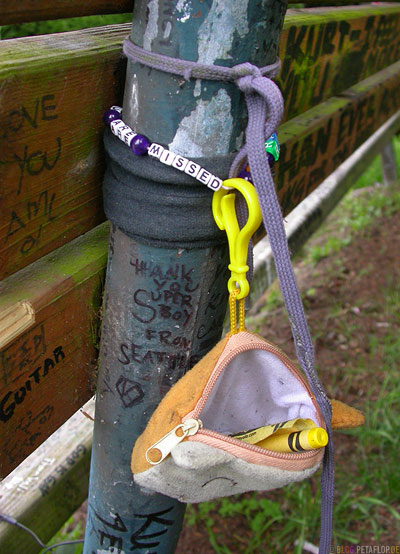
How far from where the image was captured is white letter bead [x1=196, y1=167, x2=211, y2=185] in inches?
33.9

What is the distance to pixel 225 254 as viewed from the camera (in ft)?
3.34

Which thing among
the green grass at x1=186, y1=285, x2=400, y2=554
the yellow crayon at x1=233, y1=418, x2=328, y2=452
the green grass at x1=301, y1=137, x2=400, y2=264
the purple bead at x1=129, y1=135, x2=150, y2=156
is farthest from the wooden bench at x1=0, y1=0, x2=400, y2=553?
the green grass at x1=301, y1=137, x2=400, y2=264

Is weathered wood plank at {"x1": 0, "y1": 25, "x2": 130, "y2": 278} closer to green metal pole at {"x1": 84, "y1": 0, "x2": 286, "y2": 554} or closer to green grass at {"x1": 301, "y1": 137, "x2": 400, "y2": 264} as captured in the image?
green metal pole at {"x1": 84, "y1": 0, "x2": 286, "y2": 554}

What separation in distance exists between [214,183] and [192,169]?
0.04 metres

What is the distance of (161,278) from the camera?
3.18 ft

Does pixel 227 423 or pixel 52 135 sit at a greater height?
pixel 52 135

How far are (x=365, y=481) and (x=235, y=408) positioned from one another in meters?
1.60

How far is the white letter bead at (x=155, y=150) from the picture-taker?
2.80 feet

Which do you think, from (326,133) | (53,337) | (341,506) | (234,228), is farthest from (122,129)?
(341,506)

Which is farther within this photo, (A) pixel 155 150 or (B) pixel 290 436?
(B) pixel 290 436

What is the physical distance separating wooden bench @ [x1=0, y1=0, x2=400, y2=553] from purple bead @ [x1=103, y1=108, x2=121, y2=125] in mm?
22

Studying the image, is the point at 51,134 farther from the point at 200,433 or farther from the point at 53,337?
the point at 200,433

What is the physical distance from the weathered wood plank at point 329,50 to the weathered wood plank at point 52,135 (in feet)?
1.79

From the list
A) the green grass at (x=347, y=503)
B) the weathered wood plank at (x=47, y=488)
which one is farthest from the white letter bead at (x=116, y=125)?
the green grass at (x=347, y=503)
